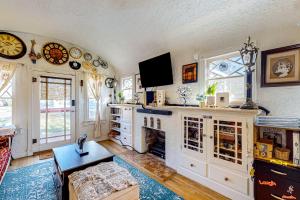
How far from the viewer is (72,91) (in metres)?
3.88

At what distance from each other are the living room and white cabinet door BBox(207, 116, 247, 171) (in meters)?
0.01

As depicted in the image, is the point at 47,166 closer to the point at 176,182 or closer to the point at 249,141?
the point at 176,182

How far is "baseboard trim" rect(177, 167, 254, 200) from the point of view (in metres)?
1.86

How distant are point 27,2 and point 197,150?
132 inches

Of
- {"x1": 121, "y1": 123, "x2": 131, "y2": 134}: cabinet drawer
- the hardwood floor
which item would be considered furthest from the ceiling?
the hardwood floor

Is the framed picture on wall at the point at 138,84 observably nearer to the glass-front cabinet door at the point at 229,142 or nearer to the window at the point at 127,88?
the window at the point at 127,88

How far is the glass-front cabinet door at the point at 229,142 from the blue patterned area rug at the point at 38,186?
795mm

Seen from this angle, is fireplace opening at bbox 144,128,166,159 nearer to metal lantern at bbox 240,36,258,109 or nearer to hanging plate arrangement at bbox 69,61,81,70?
metal lantern at bbox 240,36,258,109

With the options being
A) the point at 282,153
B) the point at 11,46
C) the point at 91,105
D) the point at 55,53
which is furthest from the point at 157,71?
the point at 11,46

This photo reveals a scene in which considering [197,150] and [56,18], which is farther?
[56,18]

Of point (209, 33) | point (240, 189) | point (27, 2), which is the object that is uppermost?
point (27, 2)

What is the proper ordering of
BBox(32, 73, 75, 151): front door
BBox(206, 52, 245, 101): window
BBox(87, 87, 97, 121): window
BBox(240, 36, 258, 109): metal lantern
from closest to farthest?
BBox(240, 36, 258, 109): metal lantern < BBox(206, 52, 245, 101): window < BBox(32, 73, 75, 151): front door < BBox(87, 87, 97, 121): window

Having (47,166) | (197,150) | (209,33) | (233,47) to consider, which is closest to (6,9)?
(47,166)

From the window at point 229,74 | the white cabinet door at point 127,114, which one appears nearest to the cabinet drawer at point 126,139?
the white cabinet door at point 127,114
